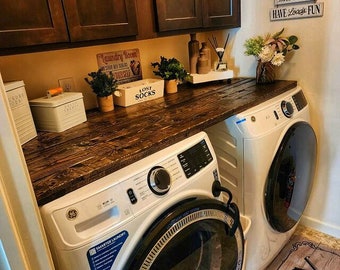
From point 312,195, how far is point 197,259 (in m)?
1.19

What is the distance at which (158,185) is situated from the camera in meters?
0.87

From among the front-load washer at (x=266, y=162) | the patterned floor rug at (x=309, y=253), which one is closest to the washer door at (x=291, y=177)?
the front-load washer at (x=266, y=162)

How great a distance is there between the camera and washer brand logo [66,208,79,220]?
70 centimetres

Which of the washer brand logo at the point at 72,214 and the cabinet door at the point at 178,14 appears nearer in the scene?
the washer brand logo at the point at 72,214

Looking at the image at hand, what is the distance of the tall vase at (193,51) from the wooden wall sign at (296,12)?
0.48 meters

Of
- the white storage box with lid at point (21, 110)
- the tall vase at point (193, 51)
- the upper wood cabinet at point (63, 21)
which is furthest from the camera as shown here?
the tall vase at point (193, 51)

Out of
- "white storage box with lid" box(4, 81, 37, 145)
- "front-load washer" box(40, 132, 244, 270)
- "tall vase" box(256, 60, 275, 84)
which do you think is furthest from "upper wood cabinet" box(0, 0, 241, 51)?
"front-load washer" box(40, 132, 244, 270)

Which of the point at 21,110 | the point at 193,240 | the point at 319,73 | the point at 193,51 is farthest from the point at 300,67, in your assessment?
the point at 21,110

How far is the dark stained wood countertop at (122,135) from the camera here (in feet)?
2.60

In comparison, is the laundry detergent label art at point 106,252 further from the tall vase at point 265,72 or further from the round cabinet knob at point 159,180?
the tall vase at point 265,72

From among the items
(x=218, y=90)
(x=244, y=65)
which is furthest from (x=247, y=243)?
(x=244, y=65)

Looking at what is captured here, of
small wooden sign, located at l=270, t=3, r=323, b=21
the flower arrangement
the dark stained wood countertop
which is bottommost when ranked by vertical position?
the dark stained wood countertop

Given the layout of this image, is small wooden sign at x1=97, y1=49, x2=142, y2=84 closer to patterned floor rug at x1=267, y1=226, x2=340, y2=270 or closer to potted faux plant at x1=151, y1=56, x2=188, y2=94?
potted faux plant at x1=151, y1=56, x2=188, y2=94

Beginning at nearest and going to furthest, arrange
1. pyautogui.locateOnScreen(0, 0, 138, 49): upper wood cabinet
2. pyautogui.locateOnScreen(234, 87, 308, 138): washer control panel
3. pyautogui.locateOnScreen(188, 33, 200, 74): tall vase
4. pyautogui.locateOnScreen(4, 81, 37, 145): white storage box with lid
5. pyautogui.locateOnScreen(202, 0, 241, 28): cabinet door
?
pyautogui.locateOnScreen(0, 0, 138, 49): upper wood cabinet → pyautogui.locateOnScreen(4, 81, 37, 145): white storage box with lid → pyautogui.locateOnScreen(234, 87, 308, 138): washer control panel → pyautogui.locateOnScreen(202, 0, 241, 28): cabinet door → pyautogui.locateOnScreen(188, 33, 200, 74): tall vase
